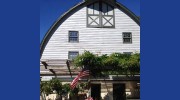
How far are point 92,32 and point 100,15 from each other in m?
0.51

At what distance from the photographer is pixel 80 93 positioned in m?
8.01

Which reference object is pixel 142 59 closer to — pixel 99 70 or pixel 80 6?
pixel 99 70

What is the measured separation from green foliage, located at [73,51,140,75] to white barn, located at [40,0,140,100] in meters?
0.73

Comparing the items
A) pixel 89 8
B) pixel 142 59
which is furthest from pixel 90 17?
pixel 142 59

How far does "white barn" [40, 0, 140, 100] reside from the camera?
28.9 ft

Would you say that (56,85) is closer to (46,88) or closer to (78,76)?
(46,88)

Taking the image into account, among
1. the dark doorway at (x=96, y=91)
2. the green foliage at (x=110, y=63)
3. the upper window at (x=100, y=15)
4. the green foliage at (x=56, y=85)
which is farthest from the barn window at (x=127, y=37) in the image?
the green foliage at (x=56, y=85)

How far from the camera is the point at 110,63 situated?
7824 mm

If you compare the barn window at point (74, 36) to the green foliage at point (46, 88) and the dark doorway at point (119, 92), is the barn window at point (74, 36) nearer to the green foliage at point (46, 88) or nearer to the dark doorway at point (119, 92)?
the dark doorway at point (119, 92)

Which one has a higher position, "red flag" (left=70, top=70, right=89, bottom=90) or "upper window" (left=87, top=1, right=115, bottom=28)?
"upper window" (left=87, top=1, right=115, bottom=28)

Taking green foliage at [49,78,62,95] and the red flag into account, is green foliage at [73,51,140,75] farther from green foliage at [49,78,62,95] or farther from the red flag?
green foliage at [49,78,62,95]

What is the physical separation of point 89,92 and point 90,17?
2124mm

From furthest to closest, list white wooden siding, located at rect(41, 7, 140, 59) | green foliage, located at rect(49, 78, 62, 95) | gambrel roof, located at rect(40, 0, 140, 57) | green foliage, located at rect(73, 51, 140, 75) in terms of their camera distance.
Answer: gambrel roof, located at rect(40, 0, 140, 57), white wooden siding, located at rect(41, 7, 140, 59), green foliage, located at rect(73, 51, 140, 75), green foliage, located at rect(49, 78, 62, 95)

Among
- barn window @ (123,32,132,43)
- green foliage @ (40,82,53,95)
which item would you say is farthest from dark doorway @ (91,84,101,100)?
barn window @ (123,32,132,43)
